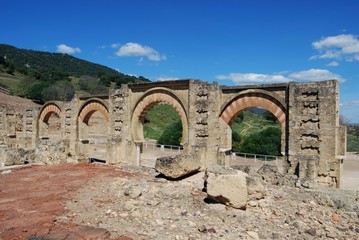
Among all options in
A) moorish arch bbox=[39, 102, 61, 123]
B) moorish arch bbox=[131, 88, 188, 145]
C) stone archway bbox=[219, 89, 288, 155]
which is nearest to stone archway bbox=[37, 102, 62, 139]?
moorish arch bbox=[39, 102, 61, 123]

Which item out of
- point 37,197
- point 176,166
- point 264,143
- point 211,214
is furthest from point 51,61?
point 211,214

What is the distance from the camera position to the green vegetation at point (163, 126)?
2689cm

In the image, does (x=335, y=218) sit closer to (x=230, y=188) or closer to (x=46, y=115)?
(x=230, y=188)

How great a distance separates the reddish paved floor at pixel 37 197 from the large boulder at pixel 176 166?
8.37 ft

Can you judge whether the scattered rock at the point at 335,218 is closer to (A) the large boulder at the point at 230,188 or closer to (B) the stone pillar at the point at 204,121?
(A) the large boulder at the point at 230,188

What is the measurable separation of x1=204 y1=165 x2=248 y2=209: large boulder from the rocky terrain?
0.16 m

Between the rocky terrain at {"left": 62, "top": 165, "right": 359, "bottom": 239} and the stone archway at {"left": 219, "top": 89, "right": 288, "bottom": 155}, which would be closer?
the rocky terrain at {"left": 62, "top": 165, "right": 359, "bottom": 239}

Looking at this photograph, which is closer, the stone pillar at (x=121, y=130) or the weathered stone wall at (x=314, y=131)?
the weathered stone wall at (x=314, y=131)

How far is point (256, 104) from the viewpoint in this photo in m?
10.7

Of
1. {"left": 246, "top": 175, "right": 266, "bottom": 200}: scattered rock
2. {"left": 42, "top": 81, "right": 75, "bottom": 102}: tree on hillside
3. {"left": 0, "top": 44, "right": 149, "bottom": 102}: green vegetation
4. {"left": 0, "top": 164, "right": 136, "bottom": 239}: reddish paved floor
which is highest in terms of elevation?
{"left": 0, "top": 44, "right": 149, "bottom": 102}: green vegetation

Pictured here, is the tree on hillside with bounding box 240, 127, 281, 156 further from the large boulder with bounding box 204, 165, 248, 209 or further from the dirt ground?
the large boulder with bounding box 204, 165, 248, 209

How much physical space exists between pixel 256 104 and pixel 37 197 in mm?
7276

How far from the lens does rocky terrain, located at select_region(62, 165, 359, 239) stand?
18.0 ft

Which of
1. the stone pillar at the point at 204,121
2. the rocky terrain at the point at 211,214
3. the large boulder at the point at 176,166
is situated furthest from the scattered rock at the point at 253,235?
the stone pillar at the point at 204,121
